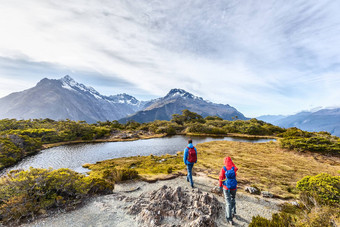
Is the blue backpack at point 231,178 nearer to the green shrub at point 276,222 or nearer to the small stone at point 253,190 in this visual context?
the green shrub at point 276,222

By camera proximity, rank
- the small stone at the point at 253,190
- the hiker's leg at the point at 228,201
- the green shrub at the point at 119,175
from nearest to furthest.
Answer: the hiker's leg at the point at 228,201, the small stone at the point at 253,190, the green shrub at the point at 119,175

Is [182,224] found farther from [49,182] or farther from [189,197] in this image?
[49,182]

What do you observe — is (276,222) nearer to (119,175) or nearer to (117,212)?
(117,212)

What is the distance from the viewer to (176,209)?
902 cm

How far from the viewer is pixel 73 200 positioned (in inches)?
404

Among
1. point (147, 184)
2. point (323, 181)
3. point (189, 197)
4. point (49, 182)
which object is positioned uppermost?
point (323, 181)

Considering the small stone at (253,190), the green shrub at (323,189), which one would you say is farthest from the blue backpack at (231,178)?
the small stone at (253,190)

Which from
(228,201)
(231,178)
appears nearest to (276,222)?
(228,201)

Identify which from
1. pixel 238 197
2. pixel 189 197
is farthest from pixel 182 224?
pixel 238 197

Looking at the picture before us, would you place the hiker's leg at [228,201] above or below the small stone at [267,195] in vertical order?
above

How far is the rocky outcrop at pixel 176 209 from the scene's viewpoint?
26.6 ft

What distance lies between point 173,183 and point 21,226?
10.8 meters

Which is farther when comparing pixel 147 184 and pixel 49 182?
pixel 147 184

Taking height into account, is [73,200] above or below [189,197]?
below
